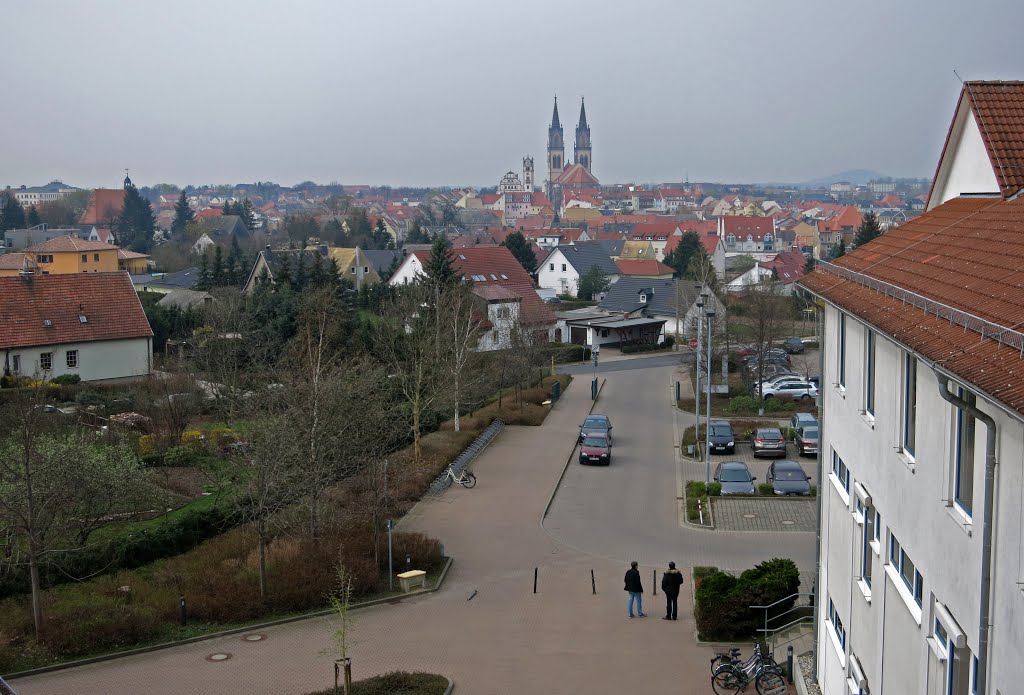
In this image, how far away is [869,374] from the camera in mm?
12312

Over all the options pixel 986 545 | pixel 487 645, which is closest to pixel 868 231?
pixel 487 645

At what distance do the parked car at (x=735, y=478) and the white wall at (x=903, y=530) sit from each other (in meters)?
13.0

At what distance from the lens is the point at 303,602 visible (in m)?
19.3

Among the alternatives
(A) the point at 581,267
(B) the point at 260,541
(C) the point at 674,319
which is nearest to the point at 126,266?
(A) the point at 581,267

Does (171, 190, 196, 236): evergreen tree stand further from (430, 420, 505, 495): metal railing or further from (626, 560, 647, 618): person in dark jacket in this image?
(626, 560, 647, 618): person in dark jacket

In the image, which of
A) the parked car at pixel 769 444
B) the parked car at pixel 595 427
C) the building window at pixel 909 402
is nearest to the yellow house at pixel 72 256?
the parked car at pixel 595 427

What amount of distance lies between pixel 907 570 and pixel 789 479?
18.2 metres

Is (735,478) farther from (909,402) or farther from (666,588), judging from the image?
(909,402)

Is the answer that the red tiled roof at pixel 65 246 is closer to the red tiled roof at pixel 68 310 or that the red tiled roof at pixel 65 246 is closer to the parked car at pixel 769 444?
the red tiled roof at pixel 68 310

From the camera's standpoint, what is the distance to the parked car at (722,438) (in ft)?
111

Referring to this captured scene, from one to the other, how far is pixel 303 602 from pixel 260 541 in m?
1.34

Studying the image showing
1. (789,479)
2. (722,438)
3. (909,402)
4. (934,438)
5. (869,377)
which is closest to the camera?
(934,438)

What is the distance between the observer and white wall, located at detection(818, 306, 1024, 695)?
272 inches

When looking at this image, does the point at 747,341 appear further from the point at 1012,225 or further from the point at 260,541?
the point at 1012,225
